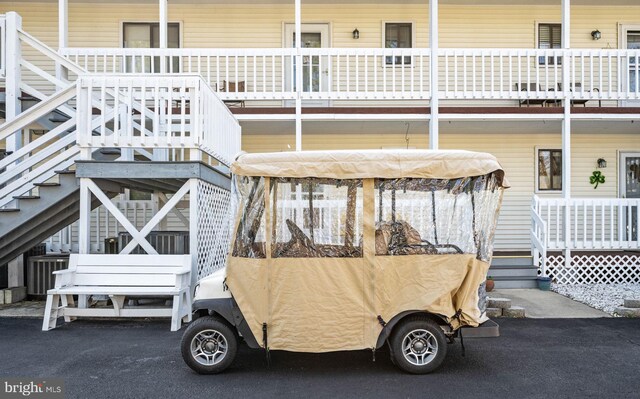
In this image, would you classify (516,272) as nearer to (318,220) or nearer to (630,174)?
(630,174)

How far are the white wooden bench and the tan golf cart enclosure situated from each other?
222 centimetres

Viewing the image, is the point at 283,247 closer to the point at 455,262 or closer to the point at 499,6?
the point at 455,262

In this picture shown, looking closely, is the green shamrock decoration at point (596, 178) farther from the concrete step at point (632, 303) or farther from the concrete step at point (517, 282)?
the concrete step at point (632, 303)

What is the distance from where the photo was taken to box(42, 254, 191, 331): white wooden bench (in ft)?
22.8

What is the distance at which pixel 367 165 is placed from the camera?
4910mm

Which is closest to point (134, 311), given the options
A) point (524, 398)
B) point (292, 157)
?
point (292, 157)

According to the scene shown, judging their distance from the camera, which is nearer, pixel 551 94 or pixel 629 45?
pixel 551 94

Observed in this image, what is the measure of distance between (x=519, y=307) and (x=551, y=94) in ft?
18.8

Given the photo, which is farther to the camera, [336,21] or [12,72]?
[336,21]

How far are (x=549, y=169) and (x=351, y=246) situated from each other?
10.5m

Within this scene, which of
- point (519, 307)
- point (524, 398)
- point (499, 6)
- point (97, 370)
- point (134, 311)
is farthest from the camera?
point (499, 6)

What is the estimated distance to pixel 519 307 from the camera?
7965mm

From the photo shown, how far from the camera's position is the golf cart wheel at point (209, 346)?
5.02 m

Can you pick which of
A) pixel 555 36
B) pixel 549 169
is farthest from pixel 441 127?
pixel 555 36
